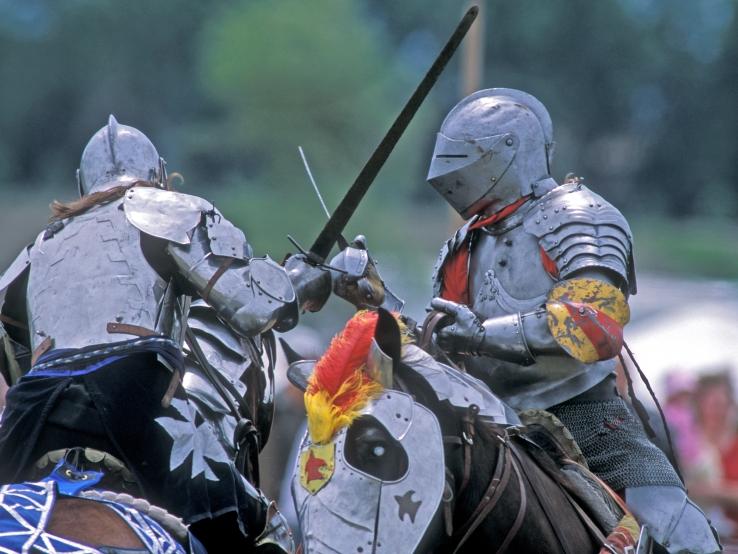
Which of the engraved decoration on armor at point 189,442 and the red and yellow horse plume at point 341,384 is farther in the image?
the engraved decoration on armor at point 189,442

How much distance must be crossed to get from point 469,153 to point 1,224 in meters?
38.8

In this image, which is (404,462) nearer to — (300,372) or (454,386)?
(454,386)

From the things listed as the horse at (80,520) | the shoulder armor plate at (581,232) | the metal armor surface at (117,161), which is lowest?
the horse at (80,520)

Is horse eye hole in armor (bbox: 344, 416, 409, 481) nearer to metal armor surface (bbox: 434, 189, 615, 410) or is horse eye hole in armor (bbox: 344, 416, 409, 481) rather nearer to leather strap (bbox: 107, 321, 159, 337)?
leather strap (bbox: 107, 321, 159, 337)

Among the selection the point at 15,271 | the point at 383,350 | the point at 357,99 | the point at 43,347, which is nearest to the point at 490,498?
the point at 383,350

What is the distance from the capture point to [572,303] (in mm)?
5480

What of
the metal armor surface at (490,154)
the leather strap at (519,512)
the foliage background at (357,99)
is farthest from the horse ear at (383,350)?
the foliage background at (357,99)

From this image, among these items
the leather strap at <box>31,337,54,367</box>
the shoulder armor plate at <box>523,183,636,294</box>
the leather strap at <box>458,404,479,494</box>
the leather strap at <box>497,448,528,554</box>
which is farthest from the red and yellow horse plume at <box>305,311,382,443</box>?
the shoulder armor plate at <box>523,183,636,294</box>

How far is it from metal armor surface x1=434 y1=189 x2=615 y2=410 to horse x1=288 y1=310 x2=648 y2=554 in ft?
2.75

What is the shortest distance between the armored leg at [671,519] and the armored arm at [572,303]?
0.52m

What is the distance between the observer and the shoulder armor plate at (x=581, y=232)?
5.64 m

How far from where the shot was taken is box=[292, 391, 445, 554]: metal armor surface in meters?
4.33

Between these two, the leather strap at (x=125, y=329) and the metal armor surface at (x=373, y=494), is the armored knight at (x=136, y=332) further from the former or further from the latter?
the metal armor surface at (x=373, y=494)

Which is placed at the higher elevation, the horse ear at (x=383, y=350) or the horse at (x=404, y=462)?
the horse ear at (x=383, y=350)
